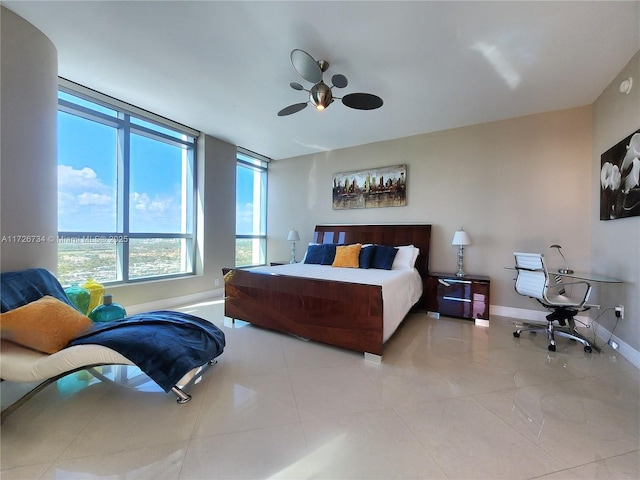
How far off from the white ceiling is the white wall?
8.3 inches

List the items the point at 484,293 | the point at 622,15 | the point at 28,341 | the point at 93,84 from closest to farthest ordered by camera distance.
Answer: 1. the point at 28,341
2. the point at 622,15
3. the point at 93,84
4. the point at 484,293

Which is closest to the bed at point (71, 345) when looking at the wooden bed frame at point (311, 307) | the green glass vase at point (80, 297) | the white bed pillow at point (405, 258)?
the green glass vase at point (80, 297)

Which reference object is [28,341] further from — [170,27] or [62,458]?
[170,27]

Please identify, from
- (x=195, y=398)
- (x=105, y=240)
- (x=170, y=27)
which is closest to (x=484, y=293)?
(x=195, y=398)

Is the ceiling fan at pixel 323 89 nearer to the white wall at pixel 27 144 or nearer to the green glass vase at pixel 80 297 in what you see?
the white wall at pixel 27 144

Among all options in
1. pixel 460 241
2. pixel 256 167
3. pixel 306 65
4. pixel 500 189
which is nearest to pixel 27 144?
pixel 306 65

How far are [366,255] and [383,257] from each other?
0.25 meters

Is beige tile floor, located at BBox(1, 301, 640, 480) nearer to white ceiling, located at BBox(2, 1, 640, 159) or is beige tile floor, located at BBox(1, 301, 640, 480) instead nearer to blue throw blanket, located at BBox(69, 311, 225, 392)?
blue throw blanket, located at BBox(69, 311, 225, 392)

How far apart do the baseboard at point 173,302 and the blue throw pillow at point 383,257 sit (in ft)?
9.23

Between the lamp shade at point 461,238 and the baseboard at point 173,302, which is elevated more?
the lamp shade at point 461,238

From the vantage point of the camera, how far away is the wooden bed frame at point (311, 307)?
91.6 inches

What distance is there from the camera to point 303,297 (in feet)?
8.74

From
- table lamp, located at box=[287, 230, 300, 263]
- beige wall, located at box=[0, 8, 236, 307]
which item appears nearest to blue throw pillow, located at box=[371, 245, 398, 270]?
table lamp, located at box=[287, 230, 300, 263]

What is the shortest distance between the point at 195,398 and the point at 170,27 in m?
2.84
